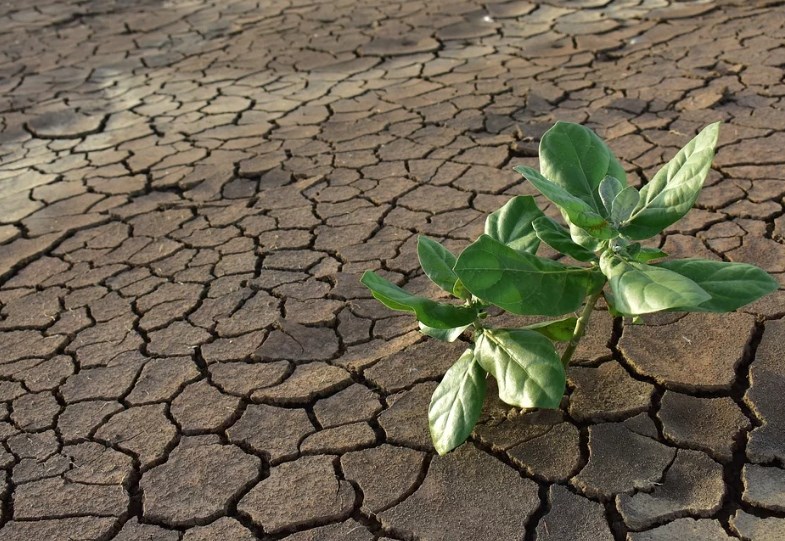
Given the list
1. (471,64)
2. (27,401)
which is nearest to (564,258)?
(27,401)

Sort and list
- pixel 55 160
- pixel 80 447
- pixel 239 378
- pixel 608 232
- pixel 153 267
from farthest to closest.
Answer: pixel 55 160
pixel 153 267
pixel 239 378
pixel 80 447
pixel 608 232

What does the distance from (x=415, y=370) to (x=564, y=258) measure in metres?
0.81

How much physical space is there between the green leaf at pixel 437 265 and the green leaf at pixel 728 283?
53cm

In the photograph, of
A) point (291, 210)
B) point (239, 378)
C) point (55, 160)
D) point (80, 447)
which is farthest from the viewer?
point (55, 160)

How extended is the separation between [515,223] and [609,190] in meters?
0.27

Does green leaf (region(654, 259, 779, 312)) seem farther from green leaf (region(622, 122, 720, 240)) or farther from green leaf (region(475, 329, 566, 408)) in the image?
green leaf (region(475, 329, 566, 408))

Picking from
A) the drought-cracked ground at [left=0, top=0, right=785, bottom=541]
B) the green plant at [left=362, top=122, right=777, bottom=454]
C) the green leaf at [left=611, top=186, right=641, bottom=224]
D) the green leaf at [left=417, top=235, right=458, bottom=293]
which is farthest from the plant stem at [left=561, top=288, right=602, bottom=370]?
the green leaf at [left=417, top=235, right=458, bottom=293]

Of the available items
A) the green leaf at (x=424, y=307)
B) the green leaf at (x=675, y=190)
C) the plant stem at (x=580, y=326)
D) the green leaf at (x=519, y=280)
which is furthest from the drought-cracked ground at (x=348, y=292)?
the green leaf at (x=675, y=190)

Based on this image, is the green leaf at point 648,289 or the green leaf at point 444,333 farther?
the green leaf at point 444,333

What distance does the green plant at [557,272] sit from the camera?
6.15 feet

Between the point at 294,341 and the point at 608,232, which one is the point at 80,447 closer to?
the point at 294,341

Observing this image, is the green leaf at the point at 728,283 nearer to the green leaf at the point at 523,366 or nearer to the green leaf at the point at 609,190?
the green leaf at the point at 609,190

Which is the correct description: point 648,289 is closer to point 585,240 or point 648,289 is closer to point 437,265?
point 585,240

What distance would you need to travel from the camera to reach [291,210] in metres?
3.69
